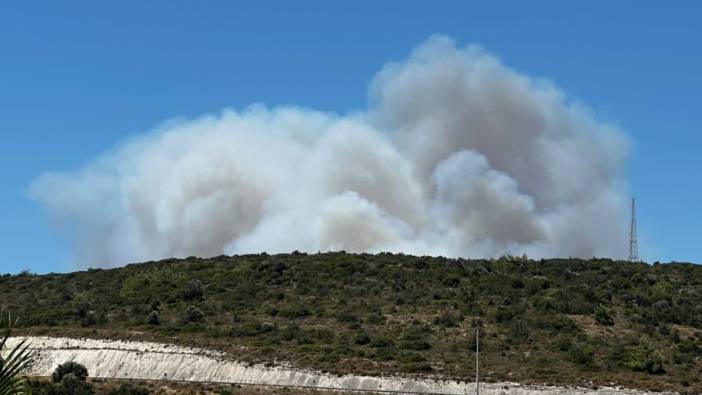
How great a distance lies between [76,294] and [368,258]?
32957mm

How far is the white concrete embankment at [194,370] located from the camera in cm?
7306

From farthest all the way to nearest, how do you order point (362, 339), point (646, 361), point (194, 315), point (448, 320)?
1. point (194, 315)
2. point (448, 320)
3. point (362, 339)
4. point (646, 361)

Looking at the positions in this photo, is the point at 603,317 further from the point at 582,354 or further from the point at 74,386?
the point at 74,386

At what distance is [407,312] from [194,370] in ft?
74.0

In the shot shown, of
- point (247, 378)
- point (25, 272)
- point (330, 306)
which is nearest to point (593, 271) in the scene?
point (330, 306)

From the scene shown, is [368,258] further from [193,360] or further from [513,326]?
[193,360]

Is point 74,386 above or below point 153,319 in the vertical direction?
below

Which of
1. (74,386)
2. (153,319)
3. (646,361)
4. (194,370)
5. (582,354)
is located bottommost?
(74,386)

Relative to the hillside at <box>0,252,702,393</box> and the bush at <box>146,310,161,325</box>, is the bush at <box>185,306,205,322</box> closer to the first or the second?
the hillside at <box>0,252,702,393</box>

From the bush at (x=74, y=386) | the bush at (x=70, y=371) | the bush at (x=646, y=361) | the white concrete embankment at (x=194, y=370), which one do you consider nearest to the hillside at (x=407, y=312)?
the bush at (x=646, y=361)

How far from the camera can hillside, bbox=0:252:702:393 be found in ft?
260

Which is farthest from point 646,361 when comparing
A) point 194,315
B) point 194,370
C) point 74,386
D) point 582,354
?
point 74,386

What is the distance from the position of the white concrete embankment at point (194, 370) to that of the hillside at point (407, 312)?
1.64 m

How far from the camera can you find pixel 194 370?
79.9 m
